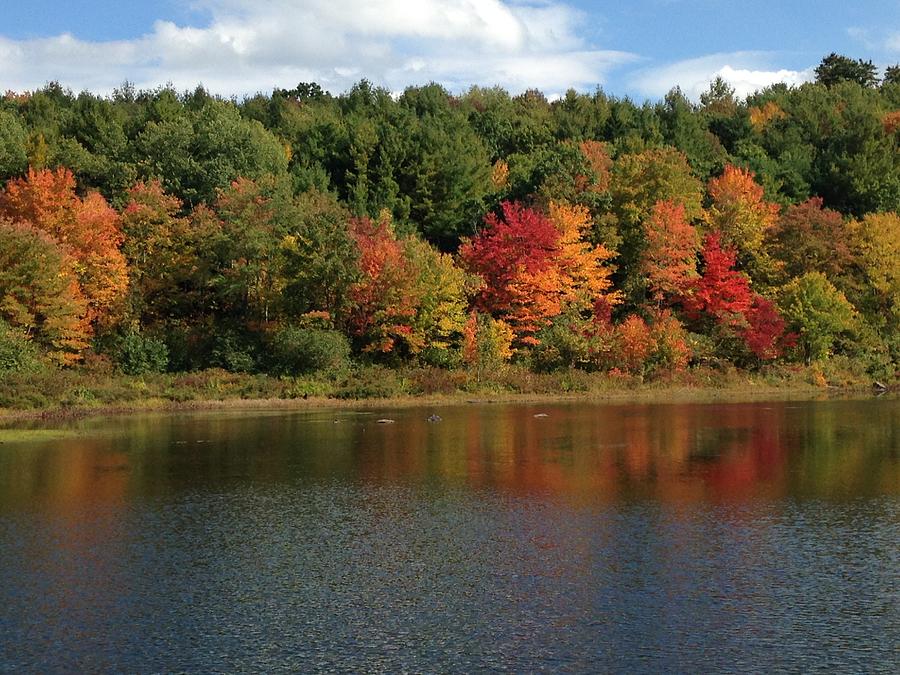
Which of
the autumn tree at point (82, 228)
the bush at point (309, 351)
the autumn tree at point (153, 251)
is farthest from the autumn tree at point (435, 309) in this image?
the autumn tree at point (82, 228)

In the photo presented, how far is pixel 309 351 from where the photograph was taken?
70688 mm

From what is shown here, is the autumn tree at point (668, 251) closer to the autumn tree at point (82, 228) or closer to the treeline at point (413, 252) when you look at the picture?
→ the treeline at point (413, 252)

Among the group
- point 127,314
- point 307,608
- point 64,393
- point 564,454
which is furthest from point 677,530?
point 127,314

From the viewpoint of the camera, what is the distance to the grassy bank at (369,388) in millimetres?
63938

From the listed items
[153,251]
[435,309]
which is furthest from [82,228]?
[435,309]

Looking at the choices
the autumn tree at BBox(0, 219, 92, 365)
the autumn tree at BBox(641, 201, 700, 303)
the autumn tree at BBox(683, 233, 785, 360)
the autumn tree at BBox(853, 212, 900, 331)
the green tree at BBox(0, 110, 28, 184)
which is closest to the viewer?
the autumn tree at BBox(0, 219, 92, 365)

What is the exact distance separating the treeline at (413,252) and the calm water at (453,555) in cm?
2474

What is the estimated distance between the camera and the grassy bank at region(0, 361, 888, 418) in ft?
210

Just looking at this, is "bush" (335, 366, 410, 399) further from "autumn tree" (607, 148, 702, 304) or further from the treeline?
"autumn tree" (607, 148, 702, 304)

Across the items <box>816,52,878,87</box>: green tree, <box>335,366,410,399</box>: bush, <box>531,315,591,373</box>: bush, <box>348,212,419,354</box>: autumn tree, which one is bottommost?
<box>335,366,410,399</box>: bush

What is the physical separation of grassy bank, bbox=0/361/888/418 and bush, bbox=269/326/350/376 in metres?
0.86

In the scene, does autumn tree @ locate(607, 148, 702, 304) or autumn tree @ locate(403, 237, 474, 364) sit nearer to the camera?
autumn tree @ locate(403, 237, 474, 364)

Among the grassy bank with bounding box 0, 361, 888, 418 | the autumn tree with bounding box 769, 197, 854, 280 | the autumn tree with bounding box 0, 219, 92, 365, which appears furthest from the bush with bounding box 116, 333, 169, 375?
the autumn tree with bounding box 769, 197, 854, 280

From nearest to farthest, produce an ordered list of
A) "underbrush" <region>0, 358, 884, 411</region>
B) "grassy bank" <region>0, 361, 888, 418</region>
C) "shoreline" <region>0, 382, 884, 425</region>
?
1. "shoreline" <region>0, 382, 884, 425</region>
2. "grassy bank" <region>0, 361, 888, 418</region>
3. "underbrush" <region>0, 358, 884, 411</region>
